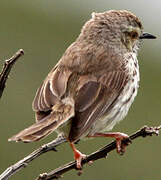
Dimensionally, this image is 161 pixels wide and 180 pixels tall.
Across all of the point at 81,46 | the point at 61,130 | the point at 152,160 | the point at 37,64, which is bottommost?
the point at 152,160

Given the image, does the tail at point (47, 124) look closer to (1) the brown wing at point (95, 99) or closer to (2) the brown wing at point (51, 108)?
(2) the brown wing at point (51, 108)

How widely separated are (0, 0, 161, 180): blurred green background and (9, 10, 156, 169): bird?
419 centimetres

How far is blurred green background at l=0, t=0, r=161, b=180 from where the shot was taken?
14.0 m

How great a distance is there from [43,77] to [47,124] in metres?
8.93

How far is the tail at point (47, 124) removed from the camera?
7406 mm

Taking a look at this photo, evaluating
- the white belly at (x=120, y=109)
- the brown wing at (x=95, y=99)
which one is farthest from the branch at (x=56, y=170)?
the white belly at (x=120, y=109)

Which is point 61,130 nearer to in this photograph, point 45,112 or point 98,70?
point 45,112

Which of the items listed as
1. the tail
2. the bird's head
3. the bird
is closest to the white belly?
the bird

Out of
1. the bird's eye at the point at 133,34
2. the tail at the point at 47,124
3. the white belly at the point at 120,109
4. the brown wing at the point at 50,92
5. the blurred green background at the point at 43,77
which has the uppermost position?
the bird's eye at the point at 133,34

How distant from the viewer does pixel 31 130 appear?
756cm

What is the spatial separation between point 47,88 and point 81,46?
0.92 metres

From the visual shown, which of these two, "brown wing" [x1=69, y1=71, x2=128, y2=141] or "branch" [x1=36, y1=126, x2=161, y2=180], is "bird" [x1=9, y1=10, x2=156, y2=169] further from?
"branch" [x1=36, y1=126, x2=161, y2=180]

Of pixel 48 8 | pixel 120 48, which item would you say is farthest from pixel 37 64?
pixel 120 48

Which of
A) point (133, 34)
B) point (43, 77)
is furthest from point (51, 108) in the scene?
point (43, 77)
